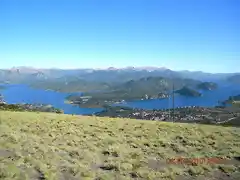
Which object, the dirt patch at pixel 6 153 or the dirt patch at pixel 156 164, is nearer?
the dirt patch at pixel 156 164

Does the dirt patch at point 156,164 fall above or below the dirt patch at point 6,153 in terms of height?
below

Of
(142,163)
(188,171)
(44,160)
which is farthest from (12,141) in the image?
(188,171)

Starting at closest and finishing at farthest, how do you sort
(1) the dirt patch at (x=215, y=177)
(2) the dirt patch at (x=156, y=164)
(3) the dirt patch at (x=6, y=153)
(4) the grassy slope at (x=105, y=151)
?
1. (4) the grassy slope at (x=105, y=151)
2. (1) the dirt patch at (x=215, y=177)
3. (2) the dirt patch at (x=156, y=164)
4. (3) the dirt patch at (x=6, y=153)

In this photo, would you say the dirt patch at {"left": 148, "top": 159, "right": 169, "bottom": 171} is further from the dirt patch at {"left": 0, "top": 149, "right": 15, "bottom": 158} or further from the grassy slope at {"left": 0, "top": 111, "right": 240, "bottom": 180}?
the dirt patch at {"left": 0, "top": 149, "right": 15, "bottom": 158}

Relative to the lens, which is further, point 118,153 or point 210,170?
point 118,153

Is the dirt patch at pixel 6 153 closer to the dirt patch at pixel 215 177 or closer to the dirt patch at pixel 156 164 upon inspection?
the dirt patch at pixel 156 164

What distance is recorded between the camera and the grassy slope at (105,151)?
48.9 ft

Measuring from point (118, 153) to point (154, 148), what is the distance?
3.47 m

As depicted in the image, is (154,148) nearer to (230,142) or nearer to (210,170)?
(210,170)

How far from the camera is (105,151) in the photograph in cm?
1978

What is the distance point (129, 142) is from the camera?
23406 mm

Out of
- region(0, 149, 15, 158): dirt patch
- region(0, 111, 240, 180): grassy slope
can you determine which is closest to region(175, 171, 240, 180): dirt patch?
region(0, 111, 240, 180): grassy slope

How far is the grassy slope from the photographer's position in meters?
14.9

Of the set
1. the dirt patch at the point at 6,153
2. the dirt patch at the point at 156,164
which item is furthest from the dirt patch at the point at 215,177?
the dirt patch at the point at 6,153
